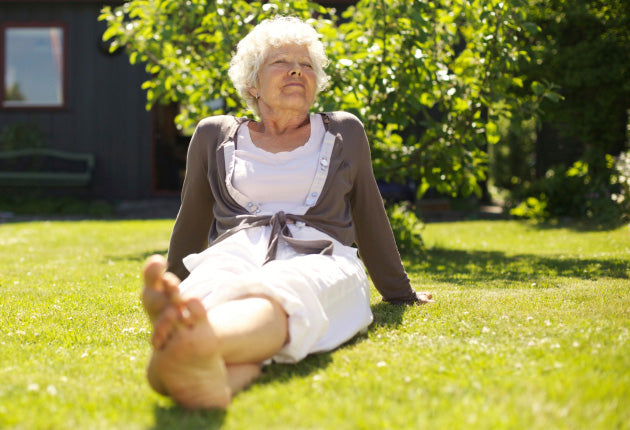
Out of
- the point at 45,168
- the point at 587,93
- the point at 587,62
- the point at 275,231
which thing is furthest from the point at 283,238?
the point at 45,168

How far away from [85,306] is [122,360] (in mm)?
1254

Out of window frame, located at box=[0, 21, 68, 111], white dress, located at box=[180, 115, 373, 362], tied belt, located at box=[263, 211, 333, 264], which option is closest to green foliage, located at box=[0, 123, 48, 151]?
window frame, located at box=[0, 21, 68, 111]

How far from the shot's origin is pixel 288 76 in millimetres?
3150

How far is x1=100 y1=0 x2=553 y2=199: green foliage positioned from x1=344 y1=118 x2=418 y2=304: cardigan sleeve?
199 cm

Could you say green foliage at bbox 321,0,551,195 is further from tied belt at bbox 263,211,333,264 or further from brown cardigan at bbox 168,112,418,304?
tied belt at bbox 263,211,333,264

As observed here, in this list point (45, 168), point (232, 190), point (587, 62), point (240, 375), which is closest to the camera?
point (240, 375)

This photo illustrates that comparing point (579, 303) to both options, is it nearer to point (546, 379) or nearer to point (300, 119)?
point (546, 379)

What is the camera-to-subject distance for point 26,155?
11.5 metres

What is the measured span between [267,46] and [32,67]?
34.6ft

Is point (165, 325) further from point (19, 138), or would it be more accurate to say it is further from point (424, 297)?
point (19, 138)

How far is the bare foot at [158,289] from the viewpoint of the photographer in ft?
6.10

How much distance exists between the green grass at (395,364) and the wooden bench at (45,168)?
6912mm

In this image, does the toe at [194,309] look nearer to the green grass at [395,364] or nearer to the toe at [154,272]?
the toe at [154,272]

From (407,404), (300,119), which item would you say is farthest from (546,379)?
(300,119)
